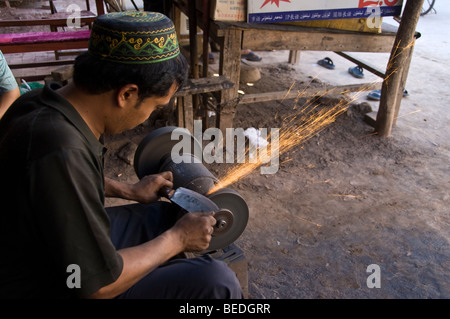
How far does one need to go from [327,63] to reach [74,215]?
779 cm

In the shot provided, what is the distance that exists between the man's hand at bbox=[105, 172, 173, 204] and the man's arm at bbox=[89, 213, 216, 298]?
0.50m

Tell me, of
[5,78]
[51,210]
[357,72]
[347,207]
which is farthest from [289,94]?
[51,210]

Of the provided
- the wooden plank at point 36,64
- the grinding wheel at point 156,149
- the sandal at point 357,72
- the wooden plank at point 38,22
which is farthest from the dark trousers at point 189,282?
the sandal at point 357,72

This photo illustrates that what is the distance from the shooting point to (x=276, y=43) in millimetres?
4539

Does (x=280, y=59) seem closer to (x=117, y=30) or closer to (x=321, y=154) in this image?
(x=321, y=154)

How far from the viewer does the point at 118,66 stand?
5.34ft

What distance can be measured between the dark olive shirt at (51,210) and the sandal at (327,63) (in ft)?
24.5

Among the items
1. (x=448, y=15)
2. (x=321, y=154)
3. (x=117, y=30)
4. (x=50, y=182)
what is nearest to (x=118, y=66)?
(x=117, y=30)

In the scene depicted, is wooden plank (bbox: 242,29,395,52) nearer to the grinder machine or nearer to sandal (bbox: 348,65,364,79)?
the grinder machine

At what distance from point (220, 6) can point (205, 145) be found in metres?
1.77

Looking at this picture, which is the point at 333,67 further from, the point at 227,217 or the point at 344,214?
the point at 227,217

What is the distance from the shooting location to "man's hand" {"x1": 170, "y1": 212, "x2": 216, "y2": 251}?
195 cm
